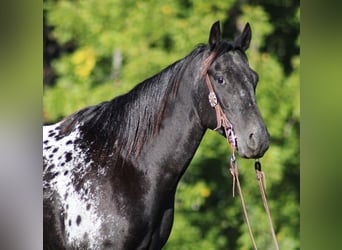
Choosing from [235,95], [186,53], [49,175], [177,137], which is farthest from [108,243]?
[186,53]

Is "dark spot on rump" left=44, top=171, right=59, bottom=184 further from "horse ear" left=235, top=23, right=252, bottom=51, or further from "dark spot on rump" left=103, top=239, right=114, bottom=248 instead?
"horse ear" left=235, top=23, right=252, bottom=51

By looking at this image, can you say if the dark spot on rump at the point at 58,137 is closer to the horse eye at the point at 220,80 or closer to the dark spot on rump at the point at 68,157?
the dark spot on rump at the point at 68,157

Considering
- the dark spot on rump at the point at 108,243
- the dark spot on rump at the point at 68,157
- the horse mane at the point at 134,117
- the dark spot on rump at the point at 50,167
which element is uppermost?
the horse mane at the point at 134,117

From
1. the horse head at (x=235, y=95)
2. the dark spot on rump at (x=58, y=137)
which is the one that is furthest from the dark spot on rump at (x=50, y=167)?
the horse head at (x=235, y=95)

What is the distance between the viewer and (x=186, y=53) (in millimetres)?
3512

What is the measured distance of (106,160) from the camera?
9.57ft

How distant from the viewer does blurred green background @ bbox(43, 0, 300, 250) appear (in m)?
3.46

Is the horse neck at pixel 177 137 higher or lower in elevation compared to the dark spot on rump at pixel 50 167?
higher

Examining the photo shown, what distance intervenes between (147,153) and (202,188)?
852mm

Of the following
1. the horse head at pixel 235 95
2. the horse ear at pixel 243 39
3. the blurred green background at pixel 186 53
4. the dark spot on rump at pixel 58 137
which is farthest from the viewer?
the blurred green background at pixel 186 53

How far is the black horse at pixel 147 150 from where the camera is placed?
280cm

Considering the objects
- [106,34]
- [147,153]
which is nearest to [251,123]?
[147,153]

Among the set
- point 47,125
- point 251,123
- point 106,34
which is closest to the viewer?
point 251,123
